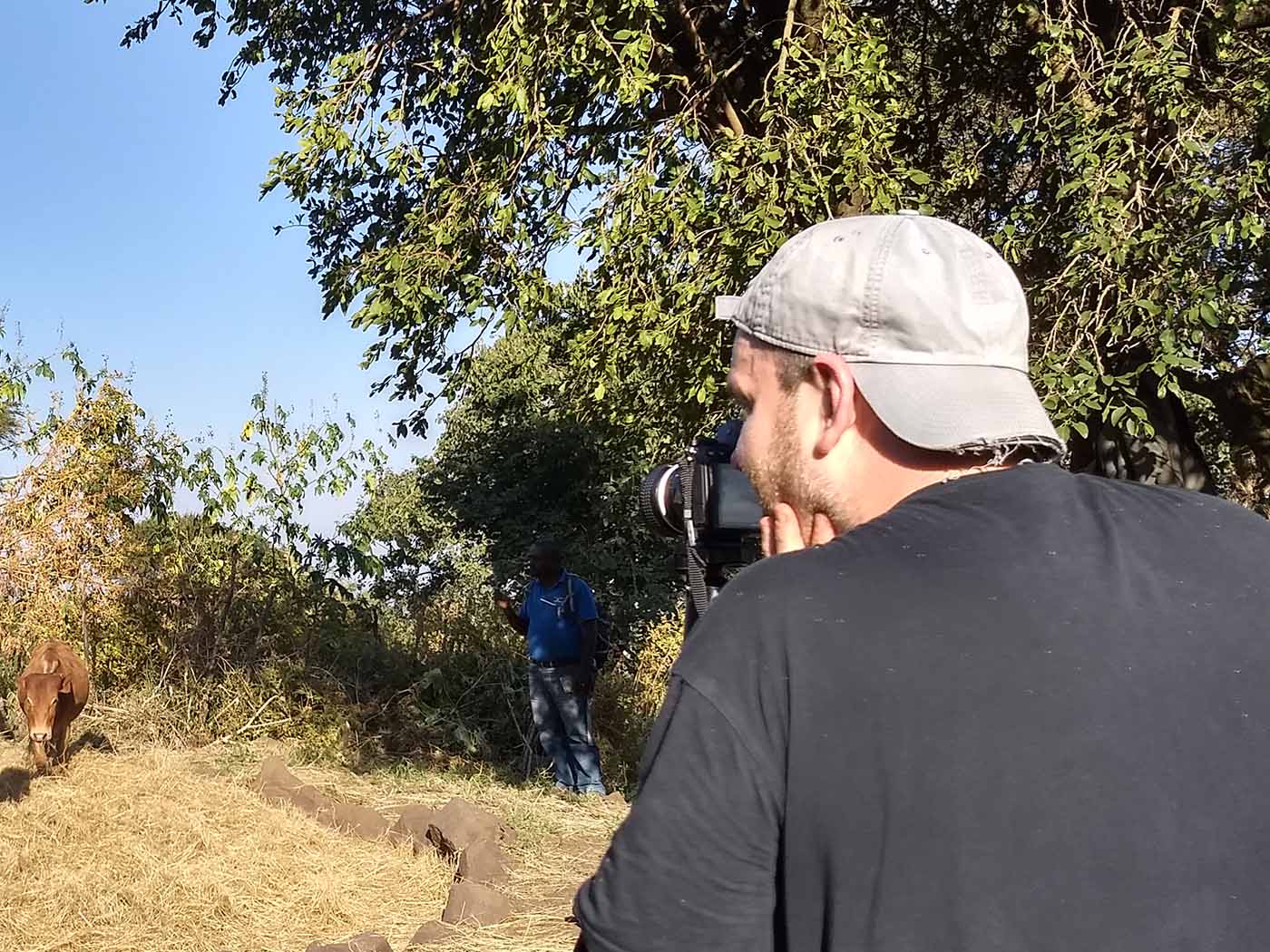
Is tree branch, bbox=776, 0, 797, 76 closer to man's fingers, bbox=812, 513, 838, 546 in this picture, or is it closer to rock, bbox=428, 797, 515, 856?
rock, bbox=428, 797, 515, 856

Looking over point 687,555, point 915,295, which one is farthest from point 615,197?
point 915,295

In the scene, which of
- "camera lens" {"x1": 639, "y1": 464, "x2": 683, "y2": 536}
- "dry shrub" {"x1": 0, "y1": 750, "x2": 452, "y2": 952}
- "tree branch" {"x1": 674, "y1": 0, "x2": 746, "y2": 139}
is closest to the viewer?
"camera lens" {"x1": 639, "y1": 464, "x2": 683, "y2": 536}

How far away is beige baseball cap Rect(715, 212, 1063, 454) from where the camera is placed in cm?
122

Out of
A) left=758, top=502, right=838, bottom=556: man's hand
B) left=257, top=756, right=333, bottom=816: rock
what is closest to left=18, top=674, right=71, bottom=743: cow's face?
left=257, top=756, right=333, bottom=816: rock

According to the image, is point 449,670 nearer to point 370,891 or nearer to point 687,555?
point 370,891

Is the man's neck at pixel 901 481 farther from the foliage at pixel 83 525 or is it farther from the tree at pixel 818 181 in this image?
the foliage at pixel 83 525

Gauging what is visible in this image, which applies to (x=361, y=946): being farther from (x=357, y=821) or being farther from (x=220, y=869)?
(x=357, y=821)

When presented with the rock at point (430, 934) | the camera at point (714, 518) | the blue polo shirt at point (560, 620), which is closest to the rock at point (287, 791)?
the blue polo shirt at point (560, 620)

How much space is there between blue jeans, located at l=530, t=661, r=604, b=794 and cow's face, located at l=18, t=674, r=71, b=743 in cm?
322

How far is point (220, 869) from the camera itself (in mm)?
6211

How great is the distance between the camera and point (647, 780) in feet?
3.54

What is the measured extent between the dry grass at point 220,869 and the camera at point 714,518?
372cm

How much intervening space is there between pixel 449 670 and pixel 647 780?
10727 mm

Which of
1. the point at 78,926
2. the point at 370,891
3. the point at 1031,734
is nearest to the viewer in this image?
the point at 1031,734
